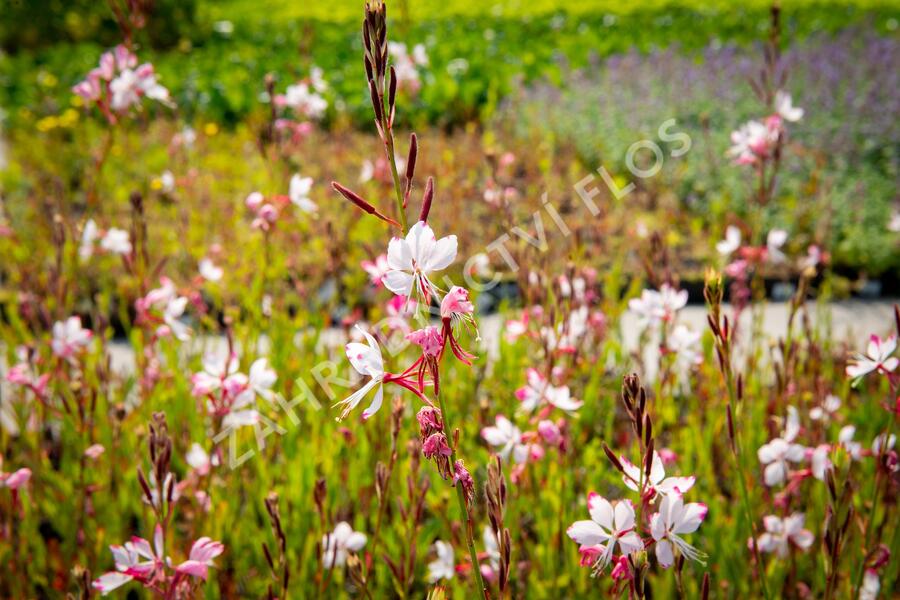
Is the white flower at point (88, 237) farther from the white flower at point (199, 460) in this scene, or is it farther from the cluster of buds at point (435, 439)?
the cluster of buds at point (435, 439)

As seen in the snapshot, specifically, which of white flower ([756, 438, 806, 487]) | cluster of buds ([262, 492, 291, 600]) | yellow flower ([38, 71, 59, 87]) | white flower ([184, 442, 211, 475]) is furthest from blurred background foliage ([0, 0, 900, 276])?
cluster of buds ([262, 492, 291, 600])

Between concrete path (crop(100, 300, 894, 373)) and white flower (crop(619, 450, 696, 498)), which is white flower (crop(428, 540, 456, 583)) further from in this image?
concrete path (crop(100, 300, 894, 373))

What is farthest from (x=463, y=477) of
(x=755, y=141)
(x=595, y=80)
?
(x=595, y=80)

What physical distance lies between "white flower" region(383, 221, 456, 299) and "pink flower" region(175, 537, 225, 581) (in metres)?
0.56

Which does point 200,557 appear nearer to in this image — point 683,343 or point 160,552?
point 160,552

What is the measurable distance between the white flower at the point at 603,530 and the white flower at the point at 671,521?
3 centimetres

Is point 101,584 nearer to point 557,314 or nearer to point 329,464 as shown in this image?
point 329,464

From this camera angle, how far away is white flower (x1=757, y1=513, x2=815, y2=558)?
166cm

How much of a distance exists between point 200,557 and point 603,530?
608mm

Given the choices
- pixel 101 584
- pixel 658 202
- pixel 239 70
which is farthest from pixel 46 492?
pixel 239 70

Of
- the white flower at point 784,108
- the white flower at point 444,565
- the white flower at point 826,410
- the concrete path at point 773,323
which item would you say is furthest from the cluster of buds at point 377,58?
the concrete path at point 773,323

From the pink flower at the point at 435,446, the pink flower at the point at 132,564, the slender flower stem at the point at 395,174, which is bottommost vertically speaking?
the pink flower at the point at 132,564

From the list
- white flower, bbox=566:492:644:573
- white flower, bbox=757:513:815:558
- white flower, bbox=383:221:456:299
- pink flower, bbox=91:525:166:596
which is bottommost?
white flower, bbox=757:513:815:558

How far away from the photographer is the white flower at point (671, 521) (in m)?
0.99
